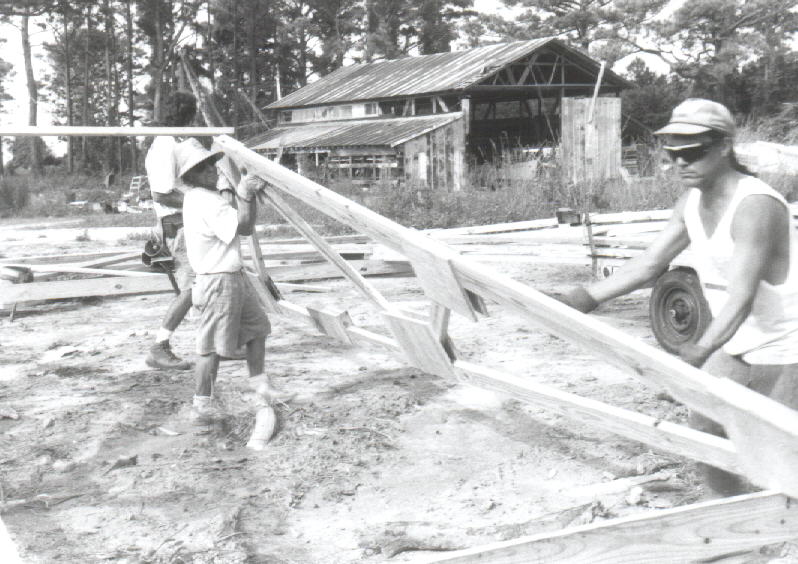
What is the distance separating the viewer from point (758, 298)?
9.48 feet

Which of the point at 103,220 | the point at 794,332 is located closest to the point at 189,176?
the point at 794,332

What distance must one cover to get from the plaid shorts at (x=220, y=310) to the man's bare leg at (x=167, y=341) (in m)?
1.37

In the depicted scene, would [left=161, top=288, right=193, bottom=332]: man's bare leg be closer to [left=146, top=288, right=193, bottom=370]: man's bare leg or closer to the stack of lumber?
[left=146, top=288, right=193, bottom=370]: man's bare leg

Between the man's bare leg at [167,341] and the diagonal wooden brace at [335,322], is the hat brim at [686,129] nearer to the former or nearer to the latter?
the diagonal wooden brace at [335,322]

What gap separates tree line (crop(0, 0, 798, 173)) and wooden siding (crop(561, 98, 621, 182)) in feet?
30.7

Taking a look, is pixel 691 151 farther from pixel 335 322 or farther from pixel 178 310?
pixel 178 310

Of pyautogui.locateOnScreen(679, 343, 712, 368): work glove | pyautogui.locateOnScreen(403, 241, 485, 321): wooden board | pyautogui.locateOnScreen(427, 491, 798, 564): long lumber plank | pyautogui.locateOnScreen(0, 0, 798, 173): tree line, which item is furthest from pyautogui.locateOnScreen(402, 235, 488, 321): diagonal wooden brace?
pyautogui.locateOnScreen(0, 0, 798, 173): tree line

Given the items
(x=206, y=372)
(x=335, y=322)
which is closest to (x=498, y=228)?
(x=335, y=322)

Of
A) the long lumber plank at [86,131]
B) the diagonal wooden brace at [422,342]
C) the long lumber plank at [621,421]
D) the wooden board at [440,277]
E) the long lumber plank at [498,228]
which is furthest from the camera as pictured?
the long lumber plank at [498,228]

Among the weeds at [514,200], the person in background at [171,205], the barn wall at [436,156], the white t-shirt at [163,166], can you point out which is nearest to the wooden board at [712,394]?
the person in background at [171,205]

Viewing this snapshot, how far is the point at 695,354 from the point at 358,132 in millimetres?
26905

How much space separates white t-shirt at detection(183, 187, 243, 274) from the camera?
4.90 metres

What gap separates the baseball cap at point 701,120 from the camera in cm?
285

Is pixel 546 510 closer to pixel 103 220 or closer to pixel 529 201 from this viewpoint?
pixel 529 201
